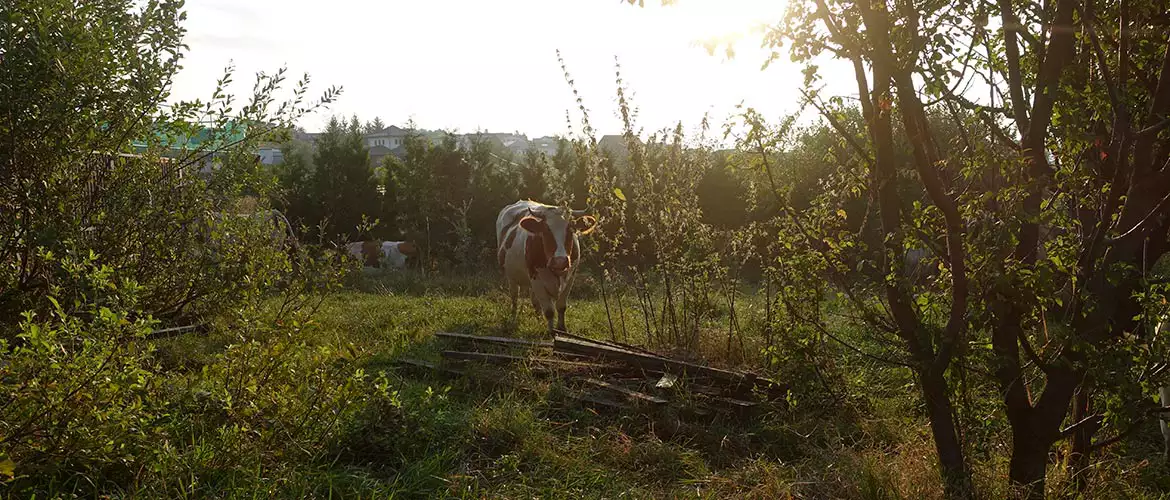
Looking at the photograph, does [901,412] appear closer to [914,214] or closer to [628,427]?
[628,427]

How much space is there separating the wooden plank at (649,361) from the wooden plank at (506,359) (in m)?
0.15

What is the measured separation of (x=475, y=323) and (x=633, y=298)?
278 centimetres

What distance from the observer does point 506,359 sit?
21.5 feet

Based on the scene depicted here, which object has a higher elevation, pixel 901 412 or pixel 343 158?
pixel 343 158

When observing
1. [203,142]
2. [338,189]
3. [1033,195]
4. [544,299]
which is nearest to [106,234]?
[203,142]

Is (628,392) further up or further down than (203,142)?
further down

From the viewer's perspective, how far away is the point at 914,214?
3.05 meters

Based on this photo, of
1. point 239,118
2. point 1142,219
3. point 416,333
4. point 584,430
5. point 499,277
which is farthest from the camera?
point 499,277

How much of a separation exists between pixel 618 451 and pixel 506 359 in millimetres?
2262

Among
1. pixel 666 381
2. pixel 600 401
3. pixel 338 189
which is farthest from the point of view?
pixel 338 189

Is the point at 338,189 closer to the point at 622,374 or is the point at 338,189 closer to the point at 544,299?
the point at 544,299

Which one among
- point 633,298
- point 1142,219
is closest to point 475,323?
point 633,298

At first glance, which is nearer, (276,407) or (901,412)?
(276,407)

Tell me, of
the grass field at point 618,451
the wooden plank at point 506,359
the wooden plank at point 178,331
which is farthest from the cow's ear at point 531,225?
the wooden plank at point 178,331
